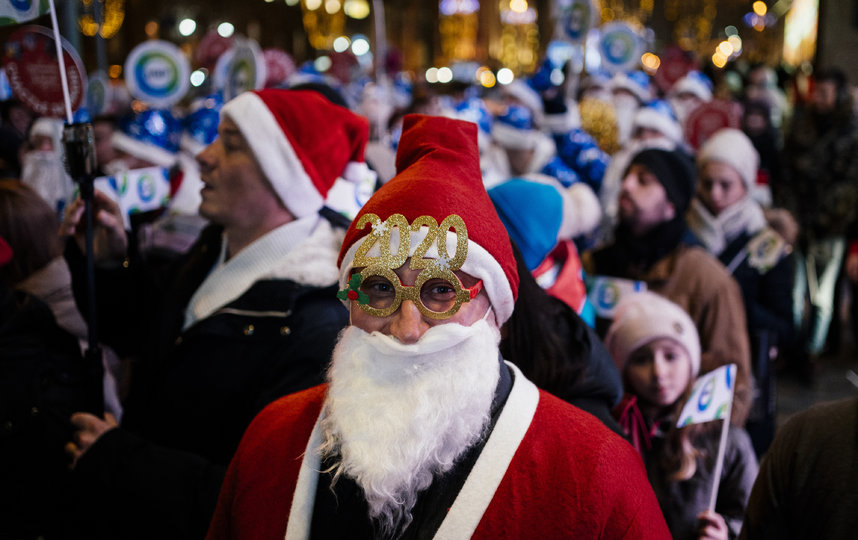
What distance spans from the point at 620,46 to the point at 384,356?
337 inches

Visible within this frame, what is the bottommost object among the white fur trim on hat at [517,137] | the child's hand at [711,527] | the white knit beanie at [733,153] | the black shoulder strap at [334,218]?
the child's hand at [711,527]

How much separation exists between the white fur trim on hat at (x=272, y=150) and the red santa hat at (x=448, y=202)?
0.71 m

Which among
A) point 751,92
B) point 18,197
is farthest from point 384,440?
point 751,92

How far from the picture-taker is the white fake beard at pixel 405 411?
63.7 inches

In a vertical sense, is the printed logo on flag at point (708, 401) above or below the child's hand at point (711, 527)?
above

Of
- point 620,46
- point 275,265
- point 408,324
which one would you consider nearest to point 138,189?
point 275,265

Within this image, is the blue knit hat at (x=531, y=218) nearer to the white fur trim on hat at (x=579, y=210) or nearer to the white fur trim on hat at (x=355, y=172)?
the white fur trim on hat at (x=355, y=172)

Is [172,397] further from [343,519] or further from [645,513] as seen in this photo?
[645,513]

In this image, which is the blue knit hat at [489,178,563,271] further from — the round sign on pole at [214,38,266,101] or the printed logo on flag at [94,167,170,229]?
the round sign on pole at [214,38,266,101]

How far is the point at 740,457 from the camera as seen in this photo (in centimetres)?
270

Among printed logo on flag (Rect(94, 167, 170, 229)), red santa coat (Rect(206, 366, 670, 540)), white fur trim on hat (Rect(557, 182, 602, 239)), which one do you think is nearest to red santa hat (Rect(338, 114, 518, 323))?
red santa coat (Rect(206, 366, 670, 540))

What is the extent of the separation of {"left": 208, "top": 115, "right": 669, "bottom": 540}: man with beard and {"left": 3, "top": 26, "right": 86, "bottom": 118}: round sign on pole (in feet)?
7.87

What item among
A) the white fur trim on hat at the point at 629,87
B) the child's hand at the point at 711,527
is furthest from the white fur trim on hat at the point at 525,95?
the child's hand at the point at 711,527

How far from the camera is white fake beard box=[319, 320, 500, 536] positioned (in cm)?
162
